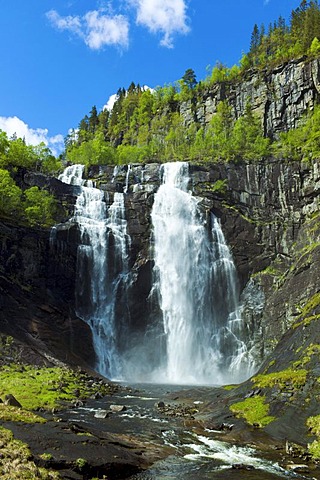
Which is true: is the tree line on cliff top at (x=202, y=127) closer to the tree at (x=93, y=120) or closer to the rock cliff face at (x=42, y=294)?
the tree at (x=93, y=120)

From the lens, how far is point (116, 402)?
27.9 m

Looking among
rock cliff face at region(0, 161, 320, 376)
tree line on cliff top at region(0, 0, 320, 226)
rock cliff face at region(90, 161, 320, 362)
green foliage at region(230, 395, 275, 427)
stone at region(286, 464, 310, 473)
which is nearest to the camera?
stone at region(286, 464, 310, 473)

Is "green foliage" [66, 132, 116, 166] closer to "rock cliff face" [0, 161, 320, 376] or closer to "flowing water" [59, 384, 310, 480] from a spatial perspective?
"rock cliff face" [0, 161, 320, 376]

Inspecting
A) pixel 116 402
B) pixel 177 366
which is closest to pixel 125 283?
pixel 177 366

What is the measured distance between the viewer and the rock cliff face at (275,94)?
72.9m

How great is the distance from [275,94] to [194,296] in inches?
1827

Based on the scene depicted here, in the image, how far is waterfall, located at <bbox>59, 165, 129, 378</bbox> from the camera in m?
49.3

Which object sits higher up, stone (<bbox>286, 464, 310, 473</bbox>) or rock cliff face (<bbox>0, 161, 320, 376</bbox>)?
rock cliff face (<bbox>0, 161, 320, 376</bbox>)

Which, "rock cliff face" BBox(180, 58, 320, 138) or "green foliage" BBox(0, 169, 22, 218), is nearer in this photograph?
"green foliage" BBox(0, 169, 22, 218)

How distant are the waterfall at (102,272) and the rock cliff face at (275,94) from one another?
122 ft

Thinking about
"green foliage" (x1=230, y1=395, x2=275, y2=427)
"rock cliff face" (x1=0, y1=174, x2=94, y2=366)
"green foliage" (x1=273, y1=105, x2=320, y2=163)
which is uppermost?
"green foliage" (x1=273, y1=105, x2=320, y2=163)

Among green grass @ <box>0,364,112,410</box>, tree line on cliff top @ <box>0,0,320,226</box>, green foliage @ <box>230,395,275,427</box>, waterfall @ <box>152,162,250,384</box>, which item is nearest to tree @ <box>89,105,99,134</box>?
tree line on cliff top @ <box>0,0,320,226</box>

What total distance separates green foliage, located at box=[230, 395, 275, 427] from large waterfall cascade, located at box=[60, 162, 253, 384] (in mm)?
23200

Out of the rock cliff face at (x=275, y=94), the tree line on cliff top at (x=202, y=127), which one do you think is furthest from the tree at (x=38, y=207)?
the rock cliff face at (x=275, y=94)
